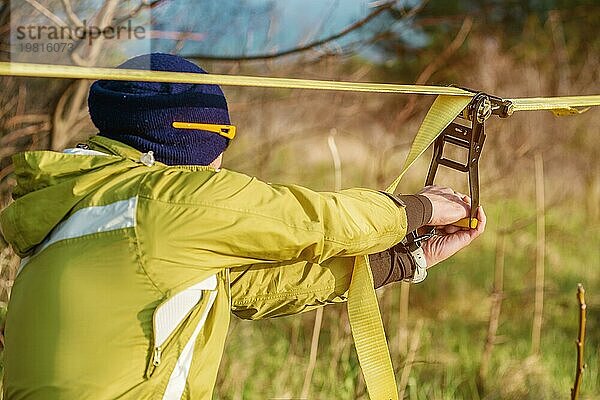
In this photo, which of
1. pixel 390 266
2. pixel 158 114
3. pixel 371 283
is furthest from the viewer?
pixel 390 266

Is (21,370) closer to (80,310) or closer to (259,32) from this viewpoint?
(80,310)

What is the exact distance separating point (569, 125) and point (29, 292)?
5.14 meters

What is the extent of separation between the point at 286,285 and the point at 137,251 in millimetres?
521

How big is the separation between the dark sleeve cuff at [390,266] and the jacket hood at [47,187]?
0.65 meters

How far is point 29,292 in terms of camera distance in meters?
1.67

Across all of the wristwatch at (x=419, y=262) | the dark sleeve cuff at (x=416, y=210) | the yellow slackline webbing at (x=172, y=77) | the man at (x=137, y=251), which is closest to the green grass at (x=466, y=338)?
the wristwatch at (x=419, y=262)

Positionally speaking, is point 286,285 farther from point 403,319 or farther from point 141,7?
point 141,7

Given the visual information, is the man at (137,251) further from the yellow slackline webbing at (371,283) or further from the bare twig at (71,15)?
the bare twig at (71,15)

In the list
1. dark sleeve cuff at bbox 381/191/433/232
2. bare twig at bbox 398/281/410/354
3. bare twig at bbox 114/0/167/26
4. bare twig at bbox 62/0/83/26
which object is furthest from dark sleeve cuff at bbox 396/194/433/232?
bare twig at bbox 62/0/83/26

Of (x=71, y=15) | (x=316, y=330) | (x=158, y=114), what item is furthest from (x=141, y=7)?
(x=158, y=114)

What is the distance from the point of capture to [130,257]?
162 cm

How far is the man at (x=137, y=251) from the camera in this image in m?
1.62

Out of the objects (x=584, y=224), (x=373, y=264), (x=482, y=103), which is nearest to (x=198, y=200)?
(x=373, y=264)

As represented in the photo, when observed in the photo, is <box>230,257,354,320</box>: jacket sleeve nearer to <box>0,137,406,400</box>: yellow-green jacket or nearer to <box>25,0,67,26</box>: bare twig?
<box>0,137,406,400</box>: yellow-green jacket
